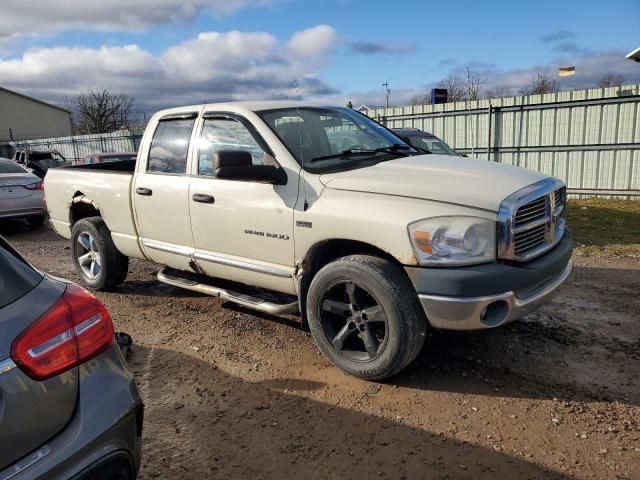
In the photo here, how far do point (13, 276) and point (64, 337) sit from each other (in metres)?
0.31

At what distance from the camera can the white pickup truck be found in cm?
320

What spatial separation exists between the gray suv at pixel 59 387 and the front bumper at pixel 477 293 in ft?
6.09

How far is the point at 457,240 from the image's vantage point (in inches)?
124

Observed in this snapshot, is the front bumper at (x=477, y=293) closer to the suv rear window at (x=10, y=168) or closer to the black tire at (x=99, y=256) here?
the black tire at (x=99, y=256)

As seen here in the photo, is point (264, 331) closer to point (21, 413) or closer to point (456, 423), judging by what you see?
point (456, 423)

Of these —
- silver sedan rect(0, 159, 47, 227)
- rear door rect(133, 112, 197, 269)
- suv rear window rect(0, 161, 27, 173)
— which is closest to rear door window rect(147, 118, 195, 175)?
rear door rect(133, 112, 197, 269)

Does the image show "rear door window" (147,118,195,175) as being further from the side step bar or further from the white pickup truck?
the side step bar

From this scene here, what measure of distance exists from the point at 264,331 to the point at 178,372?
3.10ft

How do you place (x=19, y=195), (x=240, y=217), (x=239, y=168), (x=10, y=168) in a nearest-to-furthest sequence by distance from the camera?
(x=239, y=168) < (x=240, y=217) < (x=19, y=195) < (x=10, y=168)

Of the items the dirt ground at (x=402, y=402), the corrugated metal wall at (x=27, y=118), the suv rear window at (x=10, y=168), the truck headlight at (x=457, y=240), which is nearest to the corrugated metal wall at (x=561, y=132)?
the dirt ground at (x=402, y=402)

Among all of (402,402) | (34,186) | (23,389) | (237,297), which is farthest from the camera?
(34,186)

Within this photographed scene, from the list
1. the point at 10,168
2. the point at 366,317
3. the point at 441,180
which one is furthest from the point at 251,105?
the point at 10,168

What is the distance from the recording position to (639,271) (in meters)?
6.16

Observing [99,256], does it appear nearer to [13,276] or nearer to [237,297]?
[237,297]
